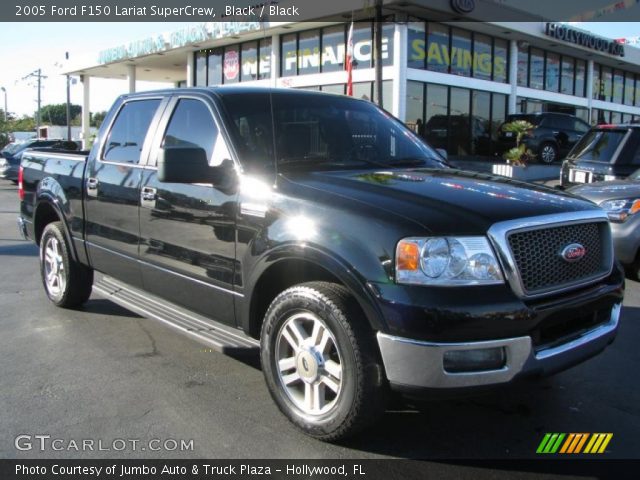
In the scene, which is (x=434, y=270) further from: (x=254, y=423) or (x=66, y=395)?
(x=66, y=395)

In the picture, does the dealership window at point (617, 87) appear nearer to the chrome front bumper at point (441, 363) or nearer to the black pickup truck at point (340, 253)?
the black pickup truck at point (340, 253)

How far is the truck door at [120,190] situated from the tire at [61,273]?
19.8 inches

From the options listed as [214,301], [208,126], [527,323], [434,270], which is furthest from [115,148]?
[527,323]

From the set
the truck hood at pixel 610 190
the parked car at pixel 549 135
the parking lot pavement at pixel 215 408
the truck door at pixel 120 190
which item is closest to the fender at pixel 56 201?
the truck door at pixel 120 190

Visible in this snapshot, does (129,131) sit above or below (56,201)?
above

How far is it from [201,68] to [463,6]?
514 inches

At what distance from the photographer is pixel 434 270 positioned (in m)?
2.80

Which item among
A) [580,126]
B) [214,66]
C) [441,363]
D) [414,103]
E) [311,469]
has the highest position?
[214,66]

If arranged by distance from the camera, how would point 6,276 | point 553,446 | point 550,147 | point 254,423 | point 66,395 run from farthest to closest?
1. point 550,147
2. point 6,276
3. point 66,395
4. point 254,423
5. point 553,446

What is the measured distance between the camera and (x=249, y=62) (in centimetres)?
2614

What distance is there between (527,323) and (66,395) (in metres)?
2.84

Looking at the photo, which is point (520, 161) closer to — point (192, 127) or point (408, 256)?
point (192, 127)

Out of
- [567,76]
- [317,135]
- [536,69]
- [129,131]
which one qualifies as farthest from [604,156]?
[567,76]

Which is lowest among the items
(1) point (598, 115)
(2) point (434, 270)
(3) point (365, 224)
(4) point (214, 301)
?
(4) point (214, 301)
